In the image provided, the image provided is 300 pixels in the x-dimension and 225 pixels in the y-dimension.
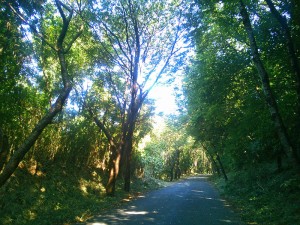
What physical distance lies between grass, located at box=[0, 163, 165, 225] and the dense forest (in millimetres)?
70

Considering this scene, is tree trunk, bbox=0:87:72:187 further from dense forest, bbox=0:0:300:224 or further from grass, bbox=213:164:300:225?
grass, bbox=213:164:300:225

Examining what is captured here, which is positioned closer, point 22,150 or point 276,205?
point 22,150

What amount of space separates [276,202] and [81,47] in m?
14.9

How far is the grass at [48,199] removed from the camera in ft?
33.6

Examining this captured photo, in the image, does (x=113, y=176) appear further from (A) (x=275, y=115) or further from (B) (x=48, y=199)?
(A) (x=275, y=115)

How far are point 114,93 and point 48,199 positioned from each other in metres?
10.8

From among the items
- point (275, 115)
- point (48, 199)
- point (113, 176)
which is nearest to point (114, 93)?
point (113, 176)

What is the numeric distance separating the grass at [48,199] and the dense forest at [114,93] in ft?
0.23

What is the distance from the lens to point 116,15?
1830cm

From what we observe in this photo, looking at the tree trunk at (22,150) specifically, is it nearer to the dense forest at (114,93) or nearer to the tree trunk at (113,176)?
the dense forest at (114,93)

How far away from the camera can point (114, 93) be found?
22344 millimetres

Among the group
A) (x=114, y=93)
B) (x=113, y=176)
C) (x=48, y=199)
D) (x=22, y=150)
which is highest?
(x=114, y=93)

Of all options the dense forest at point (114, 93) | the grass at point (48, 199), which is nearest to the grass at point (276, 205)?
the dense forest at point (114, 93)

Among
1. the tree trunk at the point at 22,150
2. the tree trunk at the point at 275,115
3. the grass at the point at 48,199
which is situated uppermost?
the tree trunk at the point at 275,115
